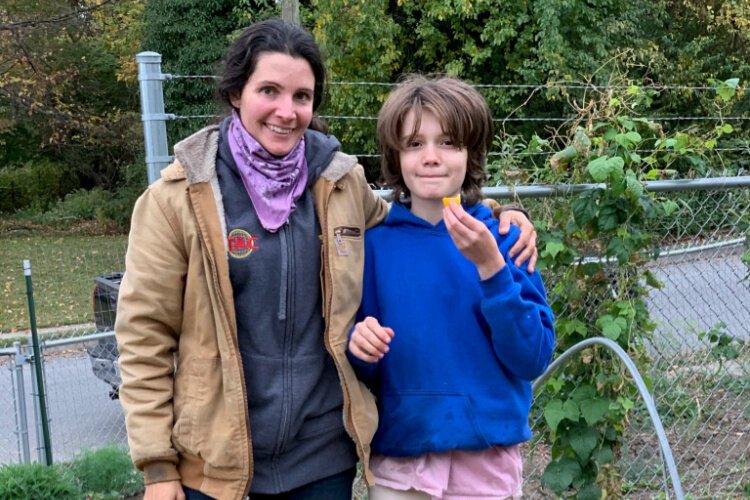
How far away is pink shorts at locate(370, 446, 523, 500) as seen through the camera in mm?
2139

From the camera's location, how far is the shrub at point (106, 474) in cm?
520

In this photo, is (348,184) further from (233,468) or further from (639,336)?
(639,336)

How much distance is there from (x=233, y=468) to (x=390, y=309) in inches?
21.0

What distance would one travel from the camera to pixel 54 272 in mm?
16234

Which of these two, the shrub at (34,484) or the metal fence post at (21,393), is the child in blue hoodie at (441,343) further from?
the metal fence post at (21,393)

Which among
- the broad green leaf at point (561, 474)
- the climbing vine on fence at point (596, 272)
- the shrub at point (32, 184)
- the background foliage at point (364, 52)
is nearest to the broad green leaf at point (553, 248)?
the climbing vine on fence at point (596, 272)

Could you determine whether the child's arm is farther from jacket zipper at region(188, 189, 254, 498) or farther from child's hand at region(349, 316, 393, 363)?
jacket zipper at region(188, 189, 254, 498)

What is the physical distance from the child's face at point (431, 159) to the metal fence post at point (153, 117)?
1.65 meters

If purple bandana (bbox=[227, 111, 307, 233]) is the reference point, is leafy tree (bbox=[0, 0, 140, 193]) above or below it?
below

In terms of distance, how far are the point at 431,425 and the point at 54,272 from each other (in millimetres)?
15375

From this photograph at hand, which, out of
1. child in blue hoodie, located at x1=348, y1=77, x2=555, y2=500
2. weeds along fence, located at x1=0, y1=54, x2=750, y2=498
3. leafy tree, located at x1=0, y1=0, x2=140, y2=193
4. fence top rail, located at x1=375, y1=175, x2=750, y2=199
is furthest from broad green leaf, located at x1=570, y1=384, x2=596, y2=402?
leafy tree, located at x1=0, y1=0, x2=140, y2=193

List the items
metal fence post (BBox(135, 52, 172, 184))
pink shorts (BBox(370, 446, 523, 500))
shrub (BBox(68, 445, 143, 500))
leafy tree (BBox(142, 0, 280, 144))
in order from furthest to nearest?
1. leafy tree (BBox(142, 0, 280, 144))
2. shrub (BBox(68, 445, 143, 500))
3. metal fence post (BBox(135, 52, 172, 184))
4. pink shorts (BBox(370, 446, 523, 500))

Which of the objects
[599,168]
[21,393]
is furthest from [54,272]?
[599,168]

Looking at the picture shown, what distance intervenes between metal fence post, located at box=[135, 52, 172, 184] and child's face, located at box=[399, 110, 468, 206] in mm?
1655
